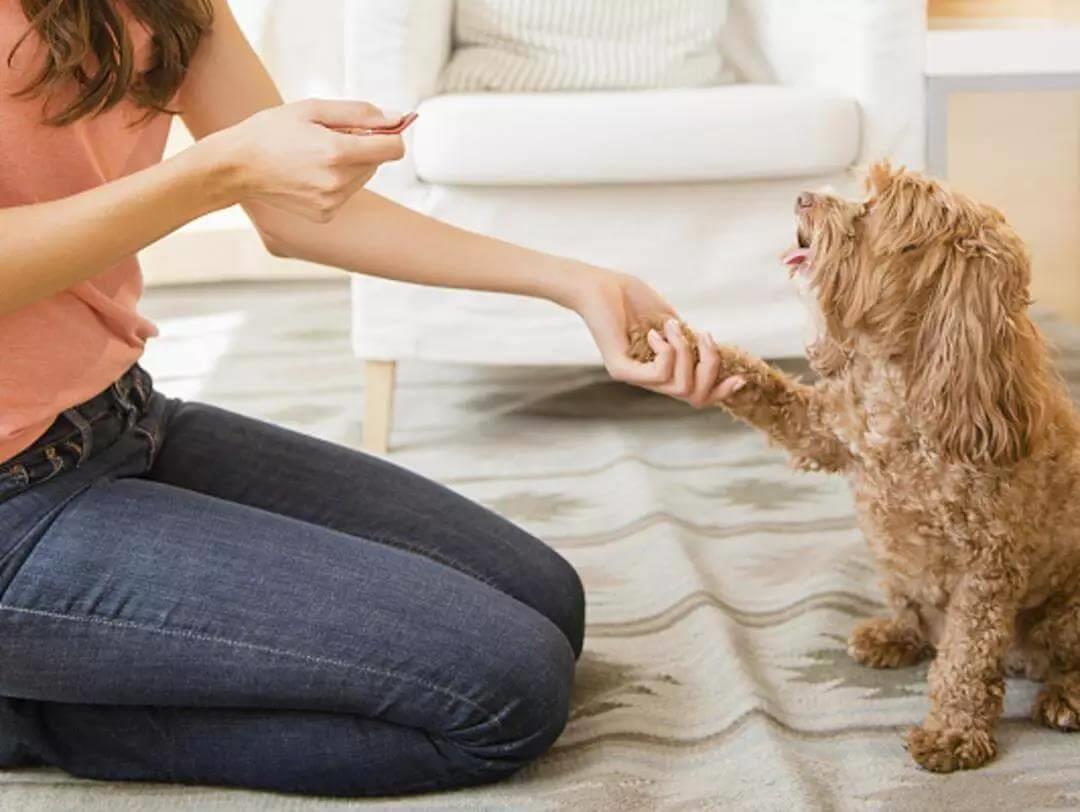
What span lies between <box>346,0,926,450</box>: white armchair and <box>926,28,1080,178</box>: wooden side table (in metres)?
0.03

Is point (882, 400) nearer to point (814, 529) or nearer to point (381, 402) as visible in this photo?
point (814, 529)

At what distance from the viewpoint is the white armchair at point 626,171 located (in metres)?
2.37

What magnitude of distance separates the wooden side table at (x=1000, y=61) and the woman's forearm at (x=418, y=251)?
3.54ft

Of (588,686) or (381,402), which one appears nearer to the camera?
(588,686)

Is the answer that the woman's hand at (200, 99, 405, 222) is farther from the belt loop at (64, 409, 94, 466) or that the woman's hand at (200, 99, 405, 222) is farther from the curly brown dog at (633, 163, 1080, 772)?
the curly brown dog at (633, 163, 1080, 772)

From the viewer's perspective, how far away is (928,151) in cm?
246

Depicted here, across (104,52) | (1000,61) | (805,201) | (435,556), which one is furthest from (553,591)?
(1000,61)

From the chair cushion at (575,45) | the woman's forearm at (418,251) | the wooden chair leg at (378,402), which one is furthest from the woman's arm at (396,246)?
the chair cushion at (575,45)

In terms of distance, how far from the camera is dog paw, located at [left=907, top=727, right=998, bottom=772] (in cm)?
→ 145

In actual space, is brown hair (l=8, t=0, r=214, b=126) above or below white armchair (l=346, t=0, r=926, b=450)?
above

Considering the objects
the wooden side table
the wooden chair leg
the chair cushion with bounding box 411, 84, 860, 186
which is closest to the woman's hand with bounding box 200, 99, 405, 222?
the chair cushion with bounding box 411, 84, 860, 186

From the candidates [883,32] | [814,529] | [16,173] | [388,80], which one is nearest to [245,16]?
[388,80]

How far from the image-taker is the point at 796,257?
1.53 meters

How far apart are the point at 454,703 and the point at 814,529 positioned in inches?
35.3
